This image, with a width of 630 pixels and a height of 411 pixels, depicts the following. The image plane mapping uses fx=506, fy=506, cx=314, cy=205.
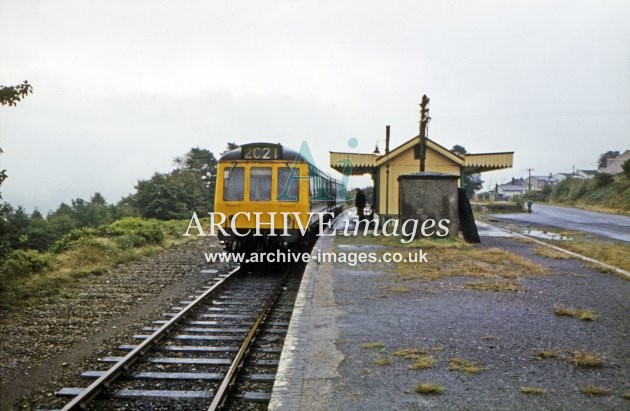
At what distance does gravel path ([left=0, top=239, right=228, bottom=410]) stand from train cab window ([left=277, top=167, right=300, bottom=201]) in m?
2.56

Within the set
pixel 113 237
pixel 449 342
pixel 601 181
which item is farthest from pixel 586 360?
pixel 601 181

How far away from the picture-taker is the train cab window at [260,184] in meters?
11.3

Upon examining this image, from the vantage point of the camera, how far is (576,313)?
249 inches

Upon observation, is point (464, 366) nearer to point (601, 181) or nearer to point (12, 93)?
point (12, 93)

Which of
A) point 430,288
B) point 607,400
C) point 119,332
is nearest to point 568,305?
point 430,288

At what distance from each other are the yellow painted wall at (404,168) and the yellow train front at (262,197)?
11.8 metres

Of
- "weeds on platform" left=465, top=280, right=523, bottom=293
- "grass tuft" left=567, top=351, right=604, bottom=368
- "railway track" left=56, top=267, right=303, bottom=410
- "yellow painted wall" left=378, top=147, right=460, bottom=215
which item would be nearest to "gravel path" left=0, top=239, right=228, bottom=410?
"railway track" left=56, top=267, right=303, bottom=410

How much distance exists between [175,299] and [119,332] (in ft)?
6.47

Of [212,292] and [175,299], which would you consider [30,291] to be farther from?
[212,292]

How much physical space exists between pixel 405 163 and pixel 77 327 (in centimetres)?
1779

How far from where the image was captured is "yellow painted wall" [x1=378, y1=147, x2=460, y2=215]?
2253 cm

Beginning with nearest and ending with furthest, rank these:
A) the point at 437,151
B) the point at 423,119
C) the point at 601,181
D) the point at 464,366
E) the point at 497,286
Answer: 1. the point at 464,366
2. the point at 497,286
3. the point at 423,119
4. the point at 437,151
5. the point at 601,181

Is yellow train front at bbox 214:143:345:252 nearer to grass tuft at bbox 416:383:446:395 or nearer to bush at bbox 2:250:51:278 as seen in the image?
bush at bbox 2:250:51:278

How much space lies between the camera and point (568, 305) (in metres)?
6.89
